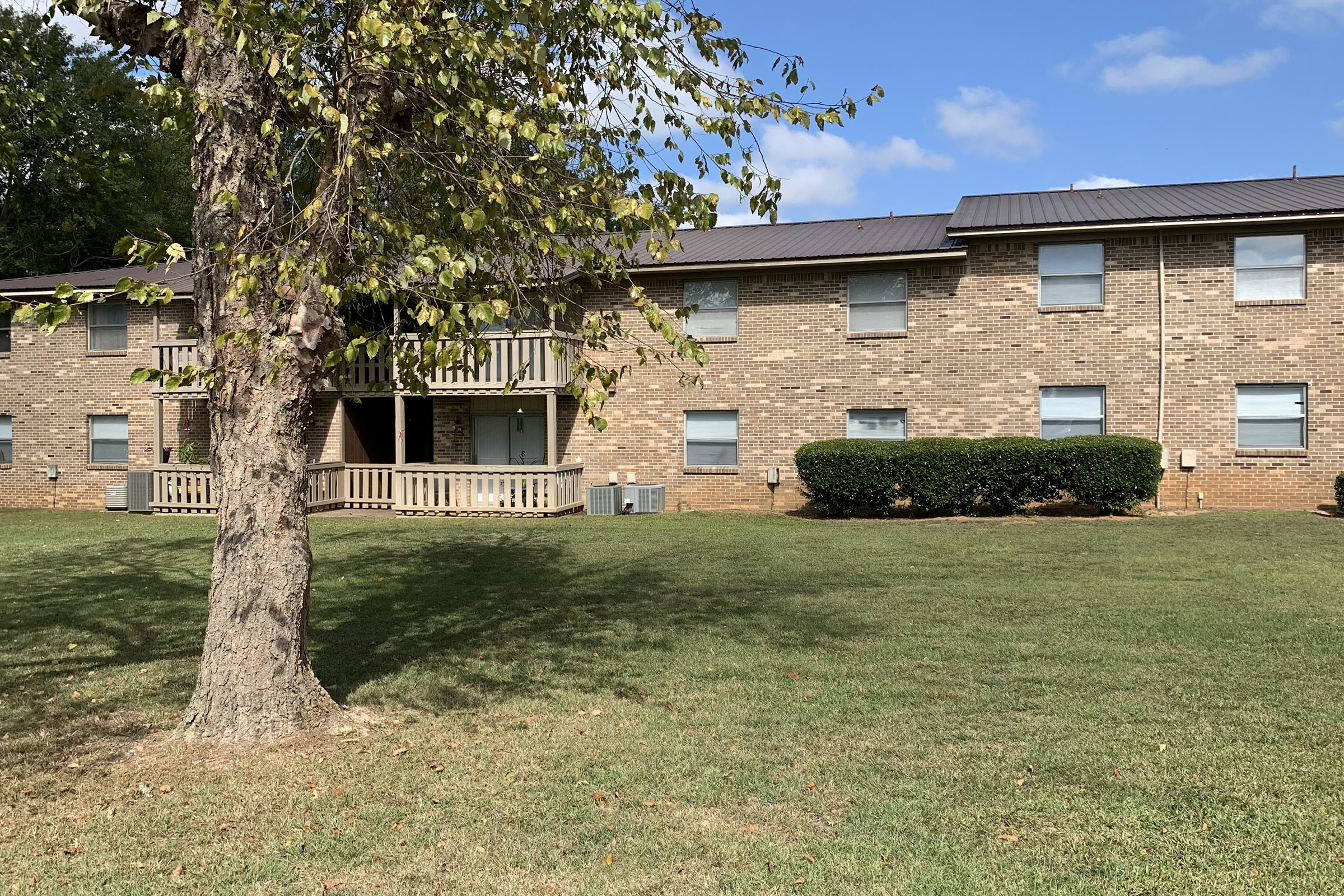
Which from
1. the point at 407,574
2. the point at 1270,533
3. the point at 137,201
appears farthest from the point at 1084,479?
the point at 137,201

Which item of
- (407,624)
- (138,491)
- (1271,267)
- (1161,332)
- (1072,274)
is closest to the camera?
(407,624)

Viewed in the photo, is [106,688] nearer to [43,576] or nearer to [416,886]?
[416,886]

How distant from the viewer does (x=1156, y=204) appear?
19672 mm

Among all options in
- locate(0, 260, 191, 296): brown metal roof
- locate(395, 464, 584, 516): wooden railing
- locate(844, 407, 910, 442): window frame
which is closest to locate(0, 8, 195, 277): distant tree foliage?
locate(0, 260, 191, 296): brown metal roof

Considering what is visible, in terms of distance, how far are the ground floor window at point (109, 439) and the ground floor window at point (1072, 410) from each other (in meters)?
20.8

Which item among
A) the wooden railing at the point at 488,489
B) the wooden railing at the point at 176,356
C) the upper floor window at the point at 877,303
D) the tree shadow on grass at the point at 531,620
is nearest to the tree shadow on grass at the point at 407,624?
the tree shadow on grass at the point at 531,620

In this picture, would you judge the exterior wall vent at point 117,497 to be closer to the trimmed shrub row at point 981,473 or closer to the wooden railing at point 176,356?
the wooden railing at point 176,356

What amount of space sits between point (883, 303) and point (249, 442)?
16.0 m

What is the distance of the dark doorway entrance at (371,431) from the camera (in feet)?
75.9

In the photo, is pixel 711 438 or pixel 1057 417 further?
pixel 711 438

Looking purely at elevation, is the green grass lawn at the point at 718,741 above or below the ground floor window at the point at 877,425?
below

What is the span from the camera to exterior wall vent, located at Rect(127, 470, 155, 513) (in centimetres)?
2259

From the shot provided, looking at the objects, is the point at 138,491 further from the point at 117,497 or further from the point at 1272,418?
the point at 1272,418

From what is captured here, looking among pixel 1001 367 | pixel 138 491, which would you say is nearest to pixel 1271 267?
pixel 1001 367
